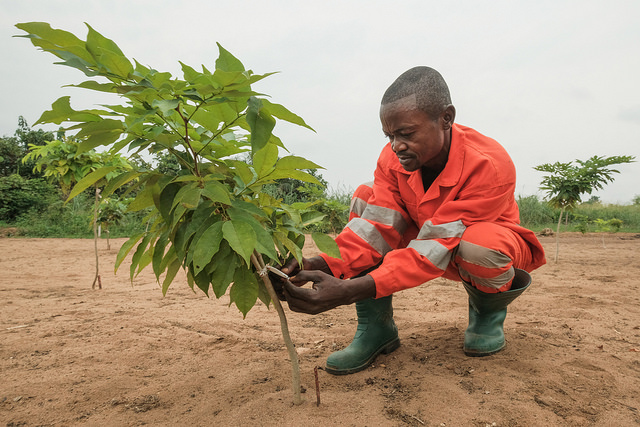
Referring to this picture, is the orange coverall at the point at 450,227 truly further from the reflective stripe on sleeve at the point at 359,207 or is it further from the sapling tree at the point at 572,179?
the sapling tree at the point at 572,179

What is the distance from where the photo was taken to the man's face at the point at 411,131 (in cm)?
184

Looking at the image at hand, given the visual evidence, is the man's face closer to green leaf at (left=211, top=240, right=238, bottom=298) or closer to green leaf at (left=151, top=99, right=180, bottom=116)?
green leaf at (left=211, top=240, right=238, bottom=298)

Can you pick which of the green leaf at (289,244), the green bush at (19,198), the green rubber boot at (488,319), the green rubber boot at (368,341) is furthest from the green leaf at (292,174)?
the green bush at (19,198)

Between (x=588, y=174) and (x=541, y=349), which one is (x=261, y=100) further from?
(x=588, y=174)

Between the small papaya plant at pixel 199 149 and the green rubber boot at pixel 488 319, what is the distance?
0.97 metres

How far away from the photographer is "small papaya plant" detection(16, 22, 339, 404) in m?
1.08

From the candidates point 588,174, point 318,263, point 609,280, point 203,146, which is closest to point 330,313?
point 318,263

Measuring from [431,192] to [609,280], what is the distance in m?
3.23

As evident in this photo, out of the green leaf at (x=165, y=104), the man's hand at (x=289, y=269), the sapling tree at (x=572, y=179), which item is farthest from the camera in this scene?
the sapling tree at (x=572, y=179)

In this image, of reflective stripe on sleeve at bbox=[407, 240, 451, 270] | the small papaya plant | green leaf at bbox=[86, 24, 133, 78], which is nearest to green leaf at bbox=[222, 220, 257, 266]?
the small papaya plant

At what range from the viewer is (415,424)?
147 centimetres

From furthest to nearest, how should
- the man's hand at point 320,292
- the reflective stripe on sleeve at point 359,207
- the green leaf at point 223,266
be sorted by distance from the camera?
the reflective stripe on sleeve at point 359,207 < the man's hand at point 320,292 < the green leaf at point 223,266

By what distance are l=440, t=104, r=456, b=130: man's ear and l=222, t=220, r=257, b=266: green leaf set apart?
3.94 feet

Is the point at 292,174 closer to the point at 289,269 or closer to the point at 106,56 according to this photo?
the point at 289,269
